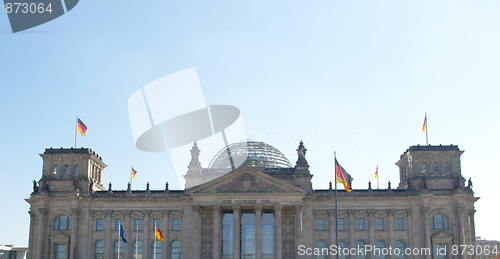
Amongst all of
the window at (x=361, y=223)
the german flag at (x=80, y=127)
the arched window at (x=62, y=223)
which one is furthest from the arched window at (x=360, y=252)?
the german flag at (x=80, y=127)

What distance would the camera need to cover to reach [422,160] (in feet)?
298

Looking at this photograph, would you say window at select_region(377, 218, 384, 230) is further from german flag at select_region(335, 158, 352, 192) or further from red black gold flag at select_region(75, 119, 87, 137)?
red black gold flag at select_region(75, 119, 87, 137)

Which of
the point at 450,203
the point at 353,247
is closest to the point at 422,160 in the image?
the point at 450,203

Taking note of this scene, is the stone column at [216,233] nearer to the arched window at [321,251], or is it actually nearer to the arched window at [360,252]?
the arched window at [321,251]

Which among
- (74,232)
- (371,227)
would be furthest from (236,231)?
(74,232)

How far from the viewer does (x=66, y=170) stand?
92.1 metres

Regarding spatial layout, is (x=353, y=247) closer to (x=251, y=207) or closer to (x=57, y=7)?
(x=251, y=207)

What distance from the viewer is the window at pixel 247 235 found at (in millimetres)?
88750

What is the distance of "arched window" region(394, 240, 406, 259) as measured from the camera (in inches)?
3482

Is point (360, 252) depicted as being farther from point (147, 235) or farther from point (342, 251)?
point (147, 235)

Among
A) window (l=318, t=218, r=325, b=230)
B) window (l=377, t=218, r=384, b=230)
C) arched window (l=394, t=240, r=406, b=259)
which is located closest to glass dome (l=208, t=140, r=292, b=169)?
window (l=318, t=218, r=325, b=230)

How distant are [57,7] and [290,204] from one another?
2165 inches

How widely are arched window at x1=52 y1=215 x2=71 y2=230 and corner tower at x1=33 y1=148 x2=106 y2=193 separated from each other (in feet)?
12.9

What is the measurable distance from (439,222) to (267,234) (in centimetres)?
2478
